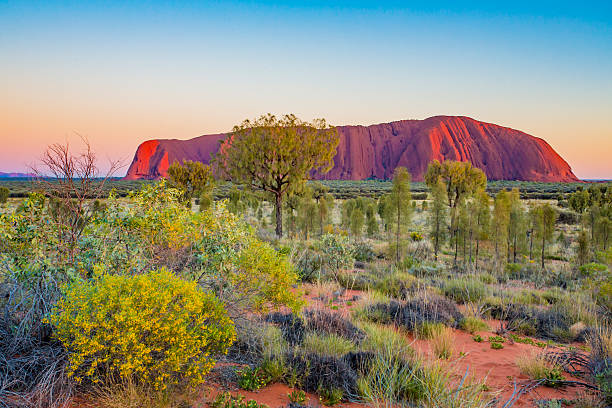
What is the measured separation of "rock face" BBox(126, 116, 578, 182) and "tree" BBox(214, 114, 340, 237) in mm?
120936

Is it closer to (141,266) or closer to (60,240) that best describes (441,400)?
(141,266)

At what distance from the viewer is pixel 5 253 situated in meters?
4.14

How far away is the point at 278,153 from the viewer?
1639cm

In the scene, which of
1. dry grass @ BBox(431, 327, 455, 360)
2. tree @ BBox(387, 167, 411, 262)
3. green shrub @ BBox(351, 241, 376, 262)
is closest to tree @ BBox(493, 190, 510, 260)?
tree @ BBox(387, 167, 411, 262)

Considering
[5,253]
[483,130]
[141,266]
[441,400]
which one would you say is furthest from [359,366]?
[483,130]

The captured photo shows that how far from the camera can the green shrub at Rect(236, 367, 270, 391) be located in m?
3.70

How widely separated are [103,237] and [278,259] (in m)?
2.30

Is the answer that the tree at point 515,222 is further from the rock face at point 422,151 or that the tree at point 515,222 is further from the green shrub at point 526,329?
the rock face at point 422,151

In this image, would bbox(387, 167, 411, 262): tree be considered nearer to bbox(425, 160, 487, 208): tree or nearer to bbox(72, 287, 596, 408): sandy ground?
bbox(72, 287, 596, 408): sandy ground

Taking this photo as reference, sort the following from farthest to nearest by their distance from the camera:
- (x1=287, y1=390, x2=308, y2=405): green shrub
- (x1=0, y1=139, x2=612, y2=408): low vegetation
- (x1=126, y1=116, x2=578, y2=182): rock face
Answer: (x1=126, y1=116, x2=578, y2=182): rock face < (x1=287, y1=390, x2=308, y2=405): green shrub < (x1=0, y1=139, x2=612, y2=408): low vegetation

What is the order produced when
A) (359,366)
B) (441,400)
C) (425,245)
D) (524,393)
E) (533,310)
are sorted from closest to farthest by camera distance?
(441,400), (524,393), (359,366), (533,310), (425,245)

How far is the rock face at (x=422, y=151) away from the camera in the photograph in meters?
138

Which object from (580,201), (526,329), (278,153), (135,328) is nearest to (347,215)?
(278,153)

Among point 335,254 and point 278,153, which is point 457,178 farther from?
point 335,254
